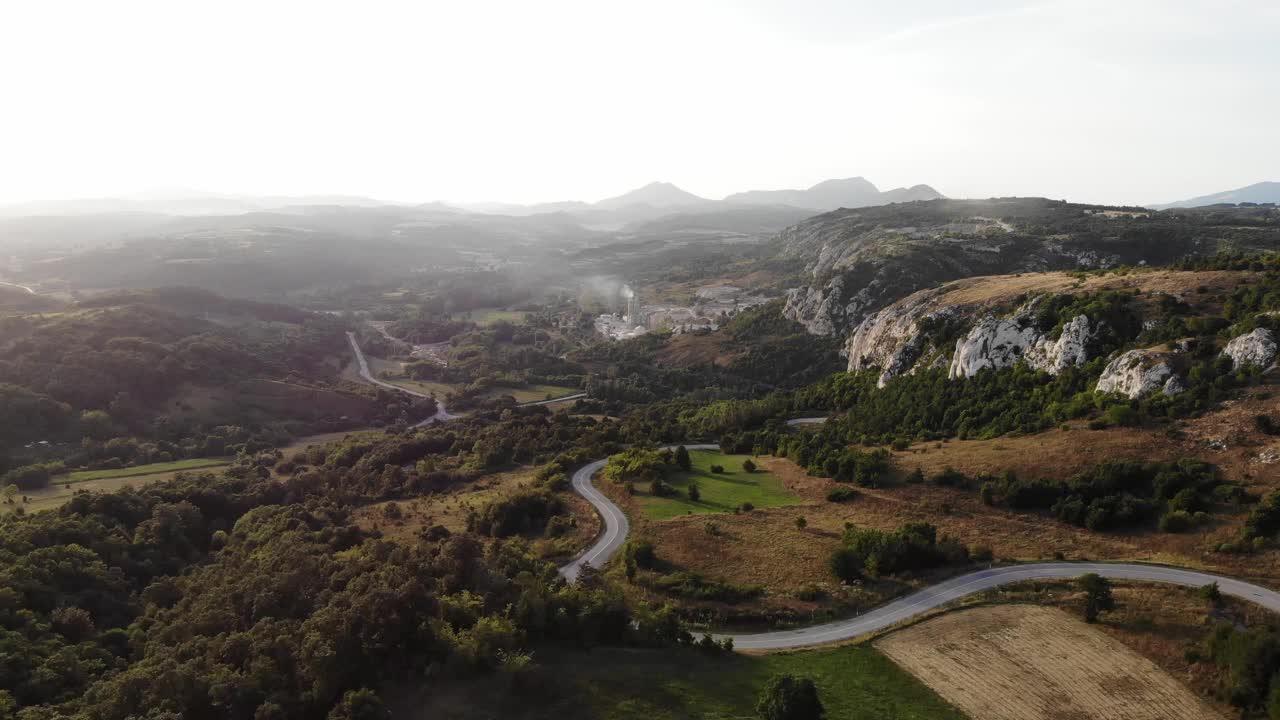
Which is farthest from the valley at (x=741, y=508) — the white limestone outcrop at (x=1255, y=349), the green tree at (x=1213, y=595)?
the green tree at (x=1213, y=595)

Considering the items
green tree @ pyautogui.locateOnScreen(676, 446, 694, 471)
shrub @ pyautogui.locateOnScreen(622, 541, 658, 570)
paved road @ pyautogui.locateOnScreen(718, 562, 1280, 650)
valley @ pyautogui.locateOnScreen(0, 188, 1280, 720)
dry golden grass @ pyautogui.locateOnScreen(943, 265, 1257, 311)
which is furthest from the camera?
green tree @ pyautogui.locateOnScreen(676, 446, 694, 471)

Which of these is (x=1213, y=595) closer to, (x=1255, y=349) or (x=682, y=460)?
(x=1255, y=349)

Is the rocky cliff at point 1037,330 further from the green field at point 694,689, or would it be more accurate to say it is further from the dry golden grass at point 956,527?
the green field at point 694,689

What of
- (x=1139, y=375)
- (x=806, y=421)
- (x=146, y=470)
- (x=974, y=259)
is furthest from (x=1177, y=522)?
(x=974, y=259)

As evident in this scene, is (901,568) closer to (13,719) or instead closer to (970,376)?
(970,376)

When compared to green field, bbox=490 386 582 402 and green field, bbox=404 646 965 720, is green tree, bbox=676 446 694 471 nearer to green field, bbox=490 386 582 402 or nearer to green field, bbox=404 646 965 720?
green field, bbox=404 646 965 720

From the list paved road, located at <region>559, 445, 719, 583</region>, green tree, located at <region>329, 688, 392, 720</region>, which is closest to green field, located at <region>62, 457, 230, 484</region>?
paved road, located at <region>559, 445, 719, 583</region>

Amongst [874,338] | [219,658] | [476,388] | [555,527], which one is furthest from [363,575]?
[476,388]

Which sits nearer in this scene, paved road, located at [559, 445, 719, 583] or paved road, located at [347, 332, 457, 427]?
paved road, located at [559, 445, 719, 583]
